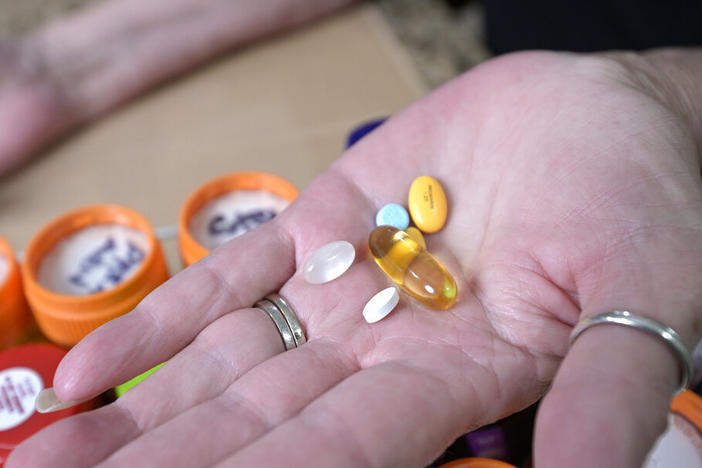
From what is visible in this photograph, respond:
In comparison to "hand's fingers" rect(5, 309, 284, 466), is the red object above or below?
below

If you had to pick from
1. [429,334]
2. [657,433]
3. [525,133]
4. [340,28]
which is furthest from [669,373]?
[340,28]

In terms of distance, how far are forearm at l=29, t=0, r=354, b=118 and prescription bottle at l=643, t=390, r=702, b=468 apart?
3.46ft

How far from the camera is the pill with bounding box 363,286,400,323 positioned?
0.66 meters

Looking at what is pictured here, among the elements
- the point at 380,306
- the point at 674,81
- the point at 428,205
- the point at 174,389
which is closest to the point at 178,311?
the point at 174,389

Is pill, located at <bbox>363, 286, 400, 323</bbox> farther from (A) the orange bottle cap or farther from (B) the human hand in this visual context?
(B) the human hand

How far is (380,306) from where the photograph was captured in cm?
66

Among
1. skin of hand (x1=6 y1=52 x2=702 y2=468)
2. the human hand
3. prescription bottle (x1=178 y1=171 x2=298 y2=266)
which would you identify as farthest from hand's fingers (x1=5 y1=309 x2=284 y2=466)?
the human hand

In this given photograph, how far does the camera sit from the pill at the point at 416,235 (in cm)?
74

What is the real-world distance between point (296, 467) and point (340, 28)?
1168 millimetres

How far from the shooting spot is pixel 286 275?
2.38 ft

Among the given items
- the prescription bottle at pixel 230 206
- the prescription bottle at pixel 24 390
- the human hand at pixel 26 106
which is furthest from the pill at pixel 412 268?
the human hand at pixel 26 106

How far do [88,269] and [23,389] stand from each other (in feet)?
0.56

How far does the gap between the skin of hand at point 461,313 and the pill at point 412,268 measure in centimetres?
2

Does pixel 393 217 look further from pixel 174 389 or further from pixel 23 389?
pixel 23 389
